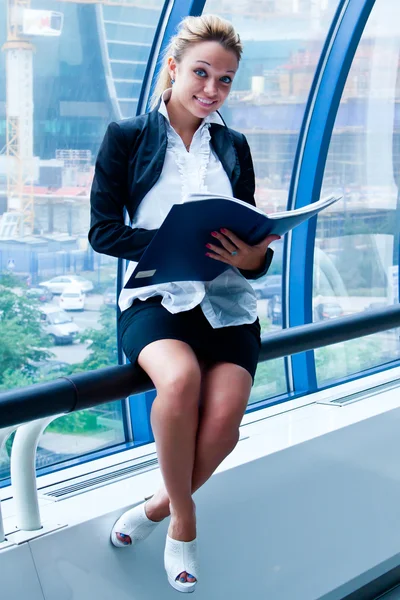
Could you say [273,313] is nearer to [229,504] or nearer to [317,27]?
[317,27]

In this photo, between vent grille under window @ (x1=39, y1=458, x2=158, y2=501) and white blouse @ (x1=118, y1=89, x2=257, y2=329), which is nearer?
white blouse @ (x1=118, y1=89, x2=257, y2=329)

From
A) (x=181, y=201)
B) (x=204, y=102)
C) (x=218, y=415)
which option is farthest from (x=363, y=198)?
(x=218, y=415)

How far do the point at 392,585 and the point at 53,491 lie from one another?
4.50 ft

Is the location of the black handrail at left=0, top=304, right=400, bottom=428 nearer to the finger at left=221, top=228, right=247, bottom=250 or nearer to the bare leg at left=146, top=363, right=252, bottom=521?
the bare leg at left=146, top=363, right=252, bottom=521

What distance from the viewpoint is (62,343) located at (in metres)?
3.75

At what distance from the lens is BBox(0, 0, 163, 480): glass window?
3391mm

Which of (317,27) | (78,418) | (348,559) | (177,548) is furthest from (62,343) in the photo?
(317,27)

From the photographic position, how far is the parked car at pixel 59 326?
368 centimetres

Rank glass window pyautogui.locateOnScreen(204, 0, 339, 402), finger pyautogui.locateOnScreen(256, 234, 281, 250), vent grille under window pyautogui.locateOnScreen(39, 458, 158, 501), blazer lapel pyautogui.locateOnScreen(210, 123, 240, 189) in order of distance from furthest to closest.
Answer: glass window pyautogui.locateOnScreen(204, 0, 339, 402) → vent grille under window pyautogui.locateOnScreen(39, 458, 158, 501) → blazer lapel pyautogui.locateOnScreen(210, 123, 240, 189) → finger pyautogui.locateOnScreen(256, 234, 281, 250)

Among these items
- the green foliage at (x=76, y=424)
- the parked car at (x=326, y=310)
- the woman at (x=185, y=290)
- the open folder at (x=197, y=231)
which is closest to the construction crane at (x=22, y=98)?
Result: the green foliage at (x=76, y=424)

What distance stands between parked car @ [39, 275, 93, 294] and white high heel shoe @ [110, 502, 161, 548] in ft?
5.42

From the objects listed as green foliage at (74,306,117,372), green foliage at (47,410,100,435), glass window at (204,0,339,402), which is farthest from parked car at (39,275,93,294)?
glass window at (204,0,339,402)

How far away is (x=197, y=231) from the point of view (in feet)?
6.26

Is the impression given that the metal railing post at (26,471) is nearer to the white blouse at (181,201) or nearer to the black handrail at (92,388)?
the black handrail at (92,388)
